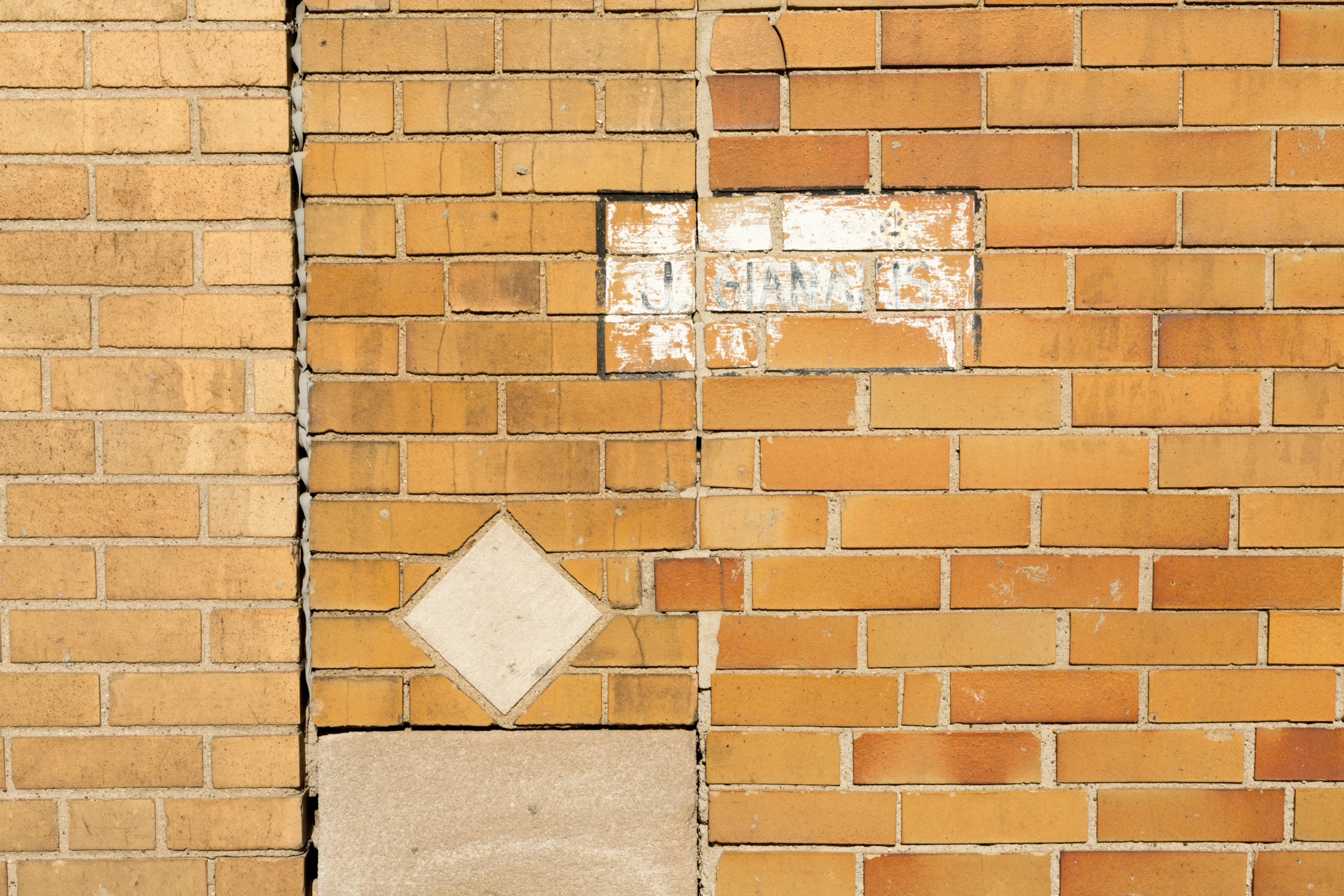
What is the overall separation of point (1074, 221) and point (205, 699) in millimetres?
1533

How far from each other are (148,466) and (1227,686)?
1.71m

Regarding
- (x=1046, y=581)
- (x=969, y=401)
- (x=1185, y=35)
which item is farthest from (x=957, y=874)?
(x=1185, y=35)

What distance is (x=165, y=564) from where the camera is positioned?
1.23 metres

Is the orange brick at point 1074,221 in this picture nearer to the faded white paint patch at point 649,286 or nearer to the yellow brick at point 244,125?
the faded white paint patch at point 649,286

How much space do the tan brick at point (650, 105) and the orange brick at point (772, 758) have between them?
0.95 m

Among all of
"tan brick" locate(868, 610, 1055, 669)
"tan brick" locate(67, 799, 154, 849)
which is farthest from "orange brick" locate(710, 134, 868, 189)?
"tan brick" locate(67, 799, 154, 849)

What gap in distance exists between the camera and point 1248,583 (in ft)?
4.12

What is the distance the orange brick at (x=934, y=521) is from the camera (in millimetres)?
1253

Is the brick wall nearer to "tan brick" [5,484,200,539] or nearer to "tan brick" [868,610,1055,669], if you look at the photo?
"tan brick" [5,484,200,539]

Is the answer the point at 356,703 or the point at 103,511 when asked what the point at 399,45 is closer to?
the point at 103,511

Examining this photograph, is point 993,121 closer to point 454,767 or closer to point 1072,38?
point 1072,38

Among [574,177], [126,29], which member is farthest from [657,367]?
[126,29]

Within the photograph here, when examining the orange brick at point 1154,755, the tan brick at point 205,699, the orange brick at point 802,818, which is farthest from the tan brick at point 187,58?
the orange brick at point 1154,755

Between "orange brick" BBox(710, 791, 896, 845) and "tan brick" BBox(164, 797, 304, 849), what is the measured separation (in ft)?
2.16
